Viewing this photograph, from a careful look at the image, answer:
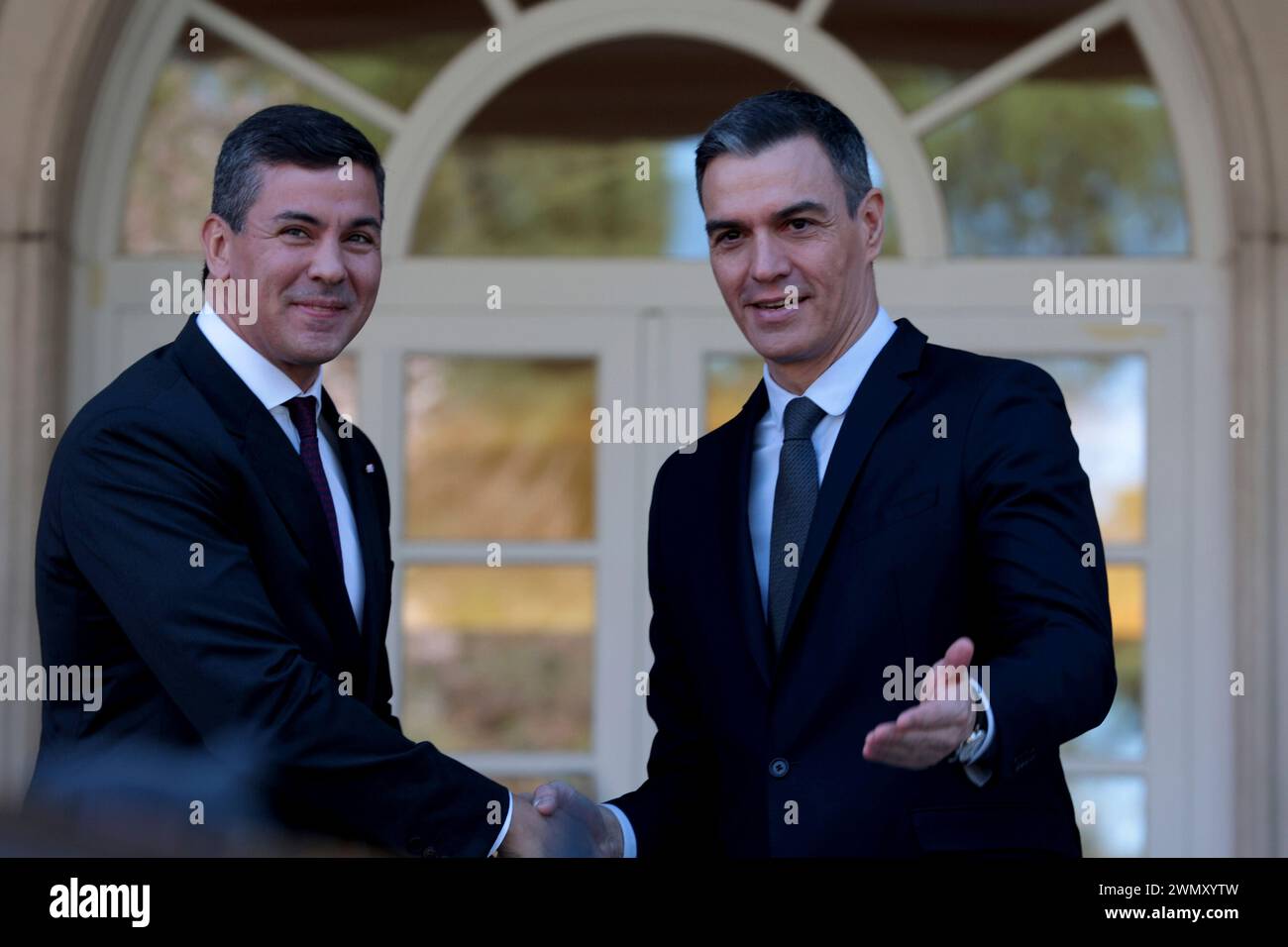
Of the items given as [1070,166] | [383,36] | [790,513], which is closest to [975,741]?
[790,513]

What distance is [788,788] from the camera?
91.6 inches

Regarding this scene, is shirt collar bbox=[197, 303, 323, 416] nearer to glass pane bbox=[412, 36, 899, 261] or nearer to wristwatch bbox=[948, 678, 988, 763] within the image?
wristwatch bbox=[948, 678, 988, 763]

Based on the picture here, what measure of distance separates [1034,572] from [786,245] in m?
→ 0.62

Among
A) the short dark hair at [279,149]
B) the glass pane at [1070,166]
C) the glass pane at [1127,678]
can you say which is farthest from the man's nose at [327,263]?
the glass pane at [1127,678]

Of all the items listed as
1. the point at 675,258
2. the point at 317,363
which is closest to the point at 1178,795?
the point at 675,258

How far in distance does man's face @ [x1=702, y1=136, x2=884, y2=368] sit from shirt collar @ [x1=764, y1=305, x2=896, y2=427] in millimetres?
29

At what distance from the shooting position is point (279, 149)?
245cm

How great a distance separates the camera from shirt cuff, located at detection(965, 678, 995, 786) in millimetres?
2043

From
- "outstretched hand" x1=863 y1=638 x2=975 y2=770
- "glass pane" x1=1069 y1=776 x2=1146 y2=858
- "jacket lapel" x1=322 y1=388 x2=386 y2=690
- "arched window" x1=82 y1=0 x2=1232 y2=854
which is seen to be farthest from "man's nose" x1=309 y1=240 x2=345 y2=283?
"glass pane" x1=1069 y1=776 x2=1146 y2=858

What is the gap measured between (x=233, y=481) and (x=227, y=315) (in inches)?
11.1

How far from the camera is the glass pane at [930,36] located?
4.41m

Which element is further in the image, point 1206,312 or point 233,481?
point 1206,312
